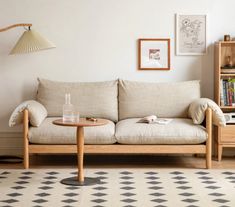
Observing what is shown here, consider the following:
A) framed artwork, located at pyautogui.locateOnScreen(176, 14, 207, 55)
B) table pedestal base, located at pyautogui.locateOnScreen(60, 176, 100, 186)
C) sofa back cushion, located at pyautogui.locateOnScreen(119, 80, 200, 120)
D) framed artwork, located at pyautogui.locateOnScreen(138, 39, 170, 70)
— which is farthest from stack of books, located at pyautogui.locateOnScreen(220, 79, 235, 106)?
table pedestal base, located at pyautogui.locateOnScreen(60, 176, 100, 186)

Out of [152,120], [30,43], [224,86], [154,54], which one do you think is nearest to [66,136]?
[152,120]

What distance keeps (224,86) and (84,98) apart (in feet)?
5.21

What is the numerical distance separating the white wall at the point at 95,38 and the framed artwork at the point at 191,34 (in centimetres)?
6

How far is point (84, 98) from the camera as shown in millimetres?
6895

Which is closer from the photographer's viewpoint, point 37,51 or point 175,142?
point 175,142

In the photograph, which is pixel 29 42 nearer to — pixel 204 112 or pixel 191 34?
pixel 191 34

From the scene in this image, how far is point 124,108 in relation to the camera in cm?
695

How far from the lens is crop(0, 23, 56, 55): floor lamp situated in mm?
6730

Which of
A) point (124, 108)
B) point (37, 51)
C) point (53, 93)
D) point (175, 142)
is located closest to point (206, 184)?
point (175, 142)

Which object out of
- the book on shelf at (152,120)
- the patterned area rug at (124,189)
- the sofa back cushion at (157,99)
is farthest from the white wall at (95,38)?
the patterned area rug at (124,189)

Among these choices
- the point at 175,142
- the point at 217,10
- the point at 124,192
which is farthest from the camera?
the point at 217,10

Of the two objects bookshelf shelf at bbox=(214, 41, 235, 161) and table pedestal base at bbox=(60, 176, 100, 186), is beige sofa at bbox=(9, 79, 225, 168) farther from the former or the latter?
table pedestal base at bbox=(60, 176, 100, 186)

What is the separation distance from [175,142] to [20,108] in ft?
5.35

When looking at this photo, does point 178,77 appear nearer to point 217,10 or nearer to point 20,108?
point 217,10
